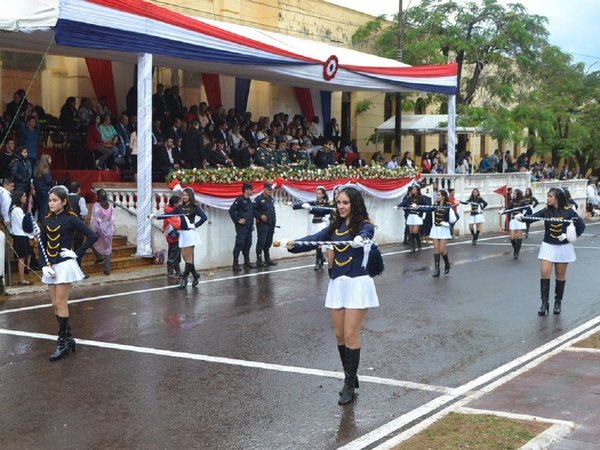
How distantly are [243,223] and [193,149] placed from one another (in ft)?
9.59

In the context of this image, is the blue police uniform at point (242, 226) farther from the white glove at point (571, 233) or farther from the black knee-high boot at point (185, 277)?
the white glove at point (571, 233)

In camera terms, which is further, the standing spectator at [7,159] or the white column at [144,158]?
the white column at [144,158]

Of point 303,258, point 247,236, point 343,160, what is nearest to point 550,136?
point 343,160

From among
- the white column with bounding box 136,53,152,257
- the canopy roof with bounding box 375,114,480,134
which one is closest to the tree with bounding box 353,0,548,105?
the canopy roof with bounding box 375,114,480,134

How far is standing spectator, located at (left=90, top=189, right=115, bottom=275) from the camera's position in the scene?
15.2 meters

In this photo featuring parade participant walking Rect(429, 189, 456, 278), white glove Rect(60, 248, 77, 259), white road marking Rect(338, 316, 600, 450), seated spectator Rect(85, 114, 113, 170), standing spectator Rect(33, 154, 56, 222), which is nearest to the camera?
white road marking Rect(338, 316, 600, 450)

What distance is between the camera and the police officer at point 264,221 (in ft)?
59.1

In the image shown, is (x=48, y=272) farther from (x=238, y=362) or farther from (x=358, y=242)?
(x=358, y=242)

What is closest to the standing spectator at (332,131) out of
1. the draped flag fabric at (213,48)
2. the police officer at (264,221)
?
the draped flag fabric at (213,48)

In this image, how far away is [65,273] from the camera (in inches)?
365

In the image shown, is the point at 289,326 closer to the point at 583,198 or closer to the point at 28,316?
the point at 28,316

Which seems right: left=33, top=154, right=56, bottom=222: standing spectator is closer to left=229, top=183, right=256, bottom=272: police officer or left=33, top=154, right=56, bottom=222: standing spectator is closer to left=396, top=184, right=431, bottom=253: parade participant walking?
left=229, top=183, right=256, bottom=272: police officer

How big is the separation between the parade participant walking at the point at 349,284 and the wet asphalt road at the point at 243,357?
17.3 inches

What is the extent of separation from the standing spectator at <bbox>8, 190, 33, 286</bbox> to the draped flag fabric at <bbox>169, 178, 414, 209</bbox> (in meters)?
3.15
